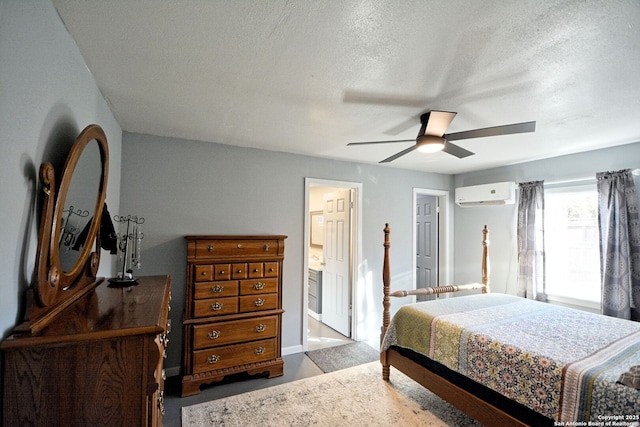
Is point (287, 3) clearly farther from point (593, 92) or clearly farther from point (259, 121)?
point (593, 92)

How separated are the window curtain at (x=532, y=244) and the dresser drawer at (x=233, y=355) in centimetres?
320

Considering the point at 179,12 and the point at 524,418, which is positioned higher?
the point at 179,12

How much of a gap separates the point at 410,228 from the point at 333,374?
2.38 m

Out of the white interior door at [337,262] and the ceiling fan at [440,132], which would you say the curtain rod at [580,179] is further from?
the white interior door at [337,262]

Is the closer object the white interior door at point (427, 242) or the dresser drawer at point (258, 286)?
the dresser drawer at point (258, 286)

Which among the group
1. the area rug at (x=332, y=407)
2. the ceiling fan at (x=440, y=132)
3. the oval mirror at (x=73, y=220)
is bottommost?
the area rug at (x=332, y=407)

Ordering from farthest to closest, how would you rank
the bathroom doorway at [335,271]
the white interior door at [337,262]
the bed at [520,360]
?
the white interior door at [337,262] → the bathroom doorway at [335,271] → the bed at [520,360]

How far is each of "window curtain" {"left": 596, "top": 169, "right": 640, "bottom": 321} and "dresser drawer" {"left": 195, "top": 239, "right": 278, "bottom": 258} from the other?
11.3ft

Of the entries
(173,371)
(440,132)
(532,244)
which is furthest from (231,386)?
Result: (532,244)

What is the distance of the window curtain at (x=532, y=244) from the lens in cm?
364

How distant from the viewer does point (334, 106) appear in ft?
7.09

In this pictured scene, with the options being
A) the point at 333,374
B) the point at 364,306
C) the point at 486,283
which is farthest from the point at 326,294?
the point at 486,283

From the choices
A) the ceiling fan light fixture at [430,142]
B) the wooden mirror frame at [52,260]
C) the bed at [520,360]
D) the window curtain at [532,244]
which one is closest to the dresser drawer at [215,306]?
the wooden mirror frame at [52,260]

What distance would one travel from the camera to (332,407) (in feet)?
8.00
